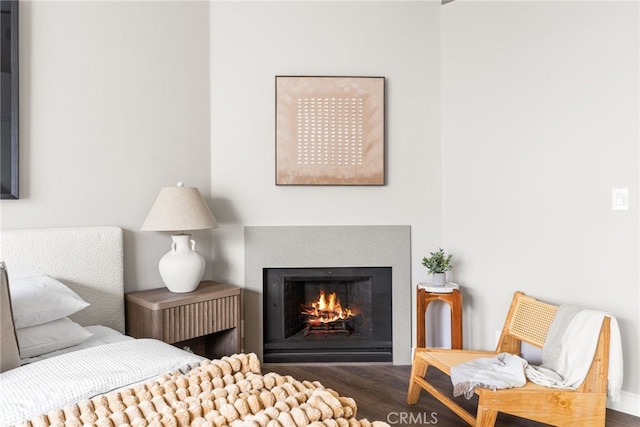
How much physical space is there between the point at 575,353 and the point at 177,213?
2.18m

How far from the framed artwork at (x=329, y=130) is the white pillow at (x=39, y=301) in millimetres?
1475

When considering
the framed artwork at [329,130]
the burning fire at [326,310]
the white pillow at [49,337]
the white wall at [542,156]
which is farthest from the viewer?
the burning fire at [326,310]

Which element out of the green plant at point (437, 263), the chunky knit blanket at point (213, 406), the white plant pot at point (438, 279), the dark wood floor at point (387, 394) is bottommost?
the dark wood floor at point (387, 394)

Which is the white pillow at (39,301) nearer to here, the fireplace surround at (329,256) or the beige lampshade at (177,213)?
the beige lampshade at (177,213)

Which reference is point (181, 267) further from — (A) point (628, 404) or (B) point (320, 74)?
(A) point (628, 404)

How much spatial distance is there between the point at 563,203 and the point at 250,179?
197 centimetres

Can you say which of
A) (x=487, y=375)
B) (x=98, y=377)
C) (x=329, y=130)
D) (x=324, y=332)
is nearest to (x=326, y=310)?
(x=324, y=332)

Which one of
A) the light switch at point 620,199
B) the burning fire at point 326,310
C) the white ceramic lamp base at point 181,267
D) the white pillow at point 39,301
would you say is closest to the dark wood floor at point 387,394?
the burning fire at point 326,310

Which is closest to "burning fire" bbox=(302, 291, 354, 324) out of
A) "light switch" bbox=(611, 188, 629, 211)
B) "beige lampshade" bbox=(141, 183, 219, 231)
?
"beige lampshade" bbox=(141, 183, 219, 231)

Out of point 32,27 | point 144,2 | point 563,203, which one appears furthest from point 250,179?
point 563,203

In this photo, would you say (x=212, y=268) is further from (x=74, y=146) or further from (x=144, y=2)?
(x=144, y=2)

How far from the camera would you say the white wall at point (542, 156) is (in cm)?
227

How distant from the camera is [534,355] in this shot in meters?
2.64

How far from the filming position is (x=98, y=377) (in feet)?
4.72
